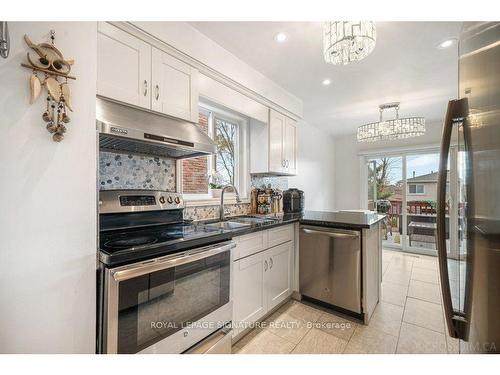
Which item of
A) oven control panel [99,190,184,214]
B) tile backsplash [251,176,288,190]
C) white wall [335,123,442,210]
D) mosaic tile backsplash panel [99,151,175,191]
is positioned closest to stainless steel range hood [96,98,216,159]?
mosaic tile backsplash panel [99,151,175,191]

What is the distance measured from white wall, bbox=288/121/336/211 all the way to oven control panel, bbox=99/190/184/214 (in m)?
2.32

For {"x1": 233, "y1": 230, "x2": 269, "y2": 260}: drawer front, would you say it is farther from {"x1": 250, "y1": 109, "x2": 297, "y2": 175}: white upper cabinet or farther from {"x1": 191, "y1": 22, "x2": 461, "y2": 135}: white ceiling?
{"x1": 191, "y1": 22, "x2": 461, "y2": 135}: white ceiling

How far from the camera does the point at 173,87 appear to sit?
1.61m

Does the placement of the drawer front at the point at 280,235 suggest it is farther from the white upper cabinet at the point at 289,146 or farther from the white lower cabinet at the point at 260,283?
the white upper cabinet at the point at 289,146

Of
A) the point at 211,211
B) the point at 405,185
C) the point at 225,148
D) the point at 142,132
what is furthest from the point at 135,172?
the point at 405,185

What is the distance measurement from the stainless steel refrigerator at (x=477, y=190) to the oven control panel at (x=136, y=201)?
5.10ft

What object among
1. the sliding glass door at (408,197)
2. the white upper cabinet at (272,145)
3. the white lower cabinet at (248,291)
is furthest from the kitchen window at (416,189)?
the white lower cabinet at (248,291)

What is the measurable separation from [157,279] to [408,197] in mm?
4982

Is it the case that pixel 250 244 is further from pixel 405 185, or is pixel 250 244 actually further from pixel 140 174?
pixel 405 185

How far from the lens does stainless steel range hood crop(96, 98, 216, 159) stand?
1182 mm

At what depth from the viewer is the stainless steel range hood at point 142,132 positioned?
3.88ft
